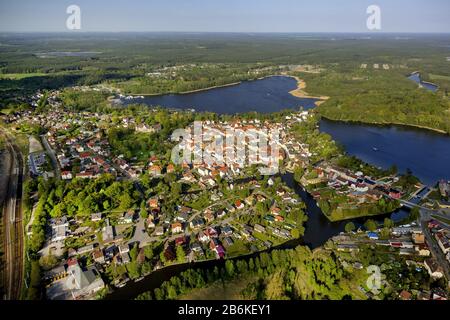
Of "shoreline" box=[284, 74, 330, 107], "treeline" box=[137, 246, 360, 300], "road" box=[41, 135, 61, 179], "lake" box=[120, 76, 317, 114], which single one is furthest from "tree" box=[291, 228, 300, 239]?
"shoreline" box=[284, 74, 330, 107]

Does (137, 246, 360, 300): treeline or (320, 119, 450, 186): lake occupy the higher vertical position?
(320, 119, 450, 186): lake

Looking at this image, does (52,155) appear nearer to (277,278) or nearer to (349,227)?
(277,278)

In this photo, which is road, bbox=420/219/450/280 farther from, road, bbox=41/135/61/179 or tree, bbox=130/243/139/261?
road, bbox=41/135/61/179

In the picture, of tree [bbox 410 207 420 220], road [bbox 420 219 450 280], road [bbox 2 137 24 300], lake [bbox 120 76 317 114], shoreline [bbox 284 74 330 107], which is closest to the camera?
road [bbox 2 137 24 300]

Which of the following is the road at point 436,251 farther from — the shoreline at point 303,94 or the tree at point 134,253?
the shoreline at point 303,94

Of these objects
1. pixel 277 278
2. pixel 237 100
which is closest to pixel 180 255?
pixel 277 278

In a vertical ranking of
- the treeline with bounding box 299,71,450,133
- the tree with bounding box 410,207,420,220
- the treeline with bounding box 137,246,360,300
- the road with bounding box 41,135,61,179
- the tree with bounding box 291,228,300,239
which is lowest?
the treeline with bounding box 137,246,360,300

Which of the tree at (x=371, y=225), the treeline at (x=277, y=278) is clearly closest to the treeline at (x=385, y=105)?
the tree at (x=371, y=225)
